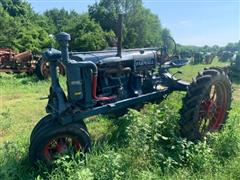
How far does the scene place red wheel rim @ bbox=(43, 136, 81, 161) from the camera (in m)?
4.35

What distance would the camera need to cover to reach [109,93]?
5.30m

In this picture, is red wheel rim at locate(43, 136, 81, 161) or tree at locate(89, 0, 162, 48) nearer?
red wheel rim at locate(43, 136, 81, 161)

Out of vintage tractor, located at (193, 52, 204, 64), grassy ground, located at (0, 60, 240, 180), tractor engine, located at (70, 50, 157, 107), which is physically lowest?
vintage tractor, located at (193, 52, 204, 64)

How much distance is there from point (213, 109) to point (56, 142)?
8.77 feet

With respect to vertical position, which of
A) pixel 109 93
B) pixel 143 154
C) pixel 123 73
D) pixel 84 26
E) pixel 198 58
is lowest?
pixel 198 58

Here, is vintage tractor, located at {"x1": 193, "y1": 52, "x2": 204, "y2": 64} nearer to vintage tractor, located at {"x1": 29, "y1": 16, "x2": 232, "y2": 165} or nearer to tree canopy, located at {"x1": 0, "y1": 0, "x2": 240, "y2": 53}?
tree canopy, located at {"x1": 0, "y1": 0, "x2": 240, "y2": 53}

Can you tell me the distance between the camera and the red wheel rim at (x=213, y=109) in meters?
5.32

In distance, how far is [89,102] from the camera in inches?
185

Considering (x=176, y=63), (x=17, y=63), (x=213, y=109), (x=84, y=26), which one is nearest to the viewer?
(x=213, y=109)

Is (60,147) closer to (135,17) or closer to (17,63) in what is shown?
(17,63)

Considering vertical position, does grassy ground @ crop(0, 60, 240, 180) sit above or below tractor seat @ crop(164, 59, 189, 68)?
below

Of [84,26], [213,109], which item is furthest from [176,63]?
[84,26]

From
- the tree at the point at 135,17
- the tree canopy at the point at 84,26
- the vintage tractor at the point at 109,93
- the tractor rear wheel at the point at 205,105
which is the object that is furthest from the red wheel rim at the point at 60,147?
the tree at the point at 135,17

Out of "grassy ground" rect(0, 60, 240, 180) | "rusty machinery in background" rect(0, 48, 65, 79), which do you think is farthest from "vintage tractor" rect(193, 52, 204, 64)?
"grassy ground" rect(0, 60, 240, 180)
